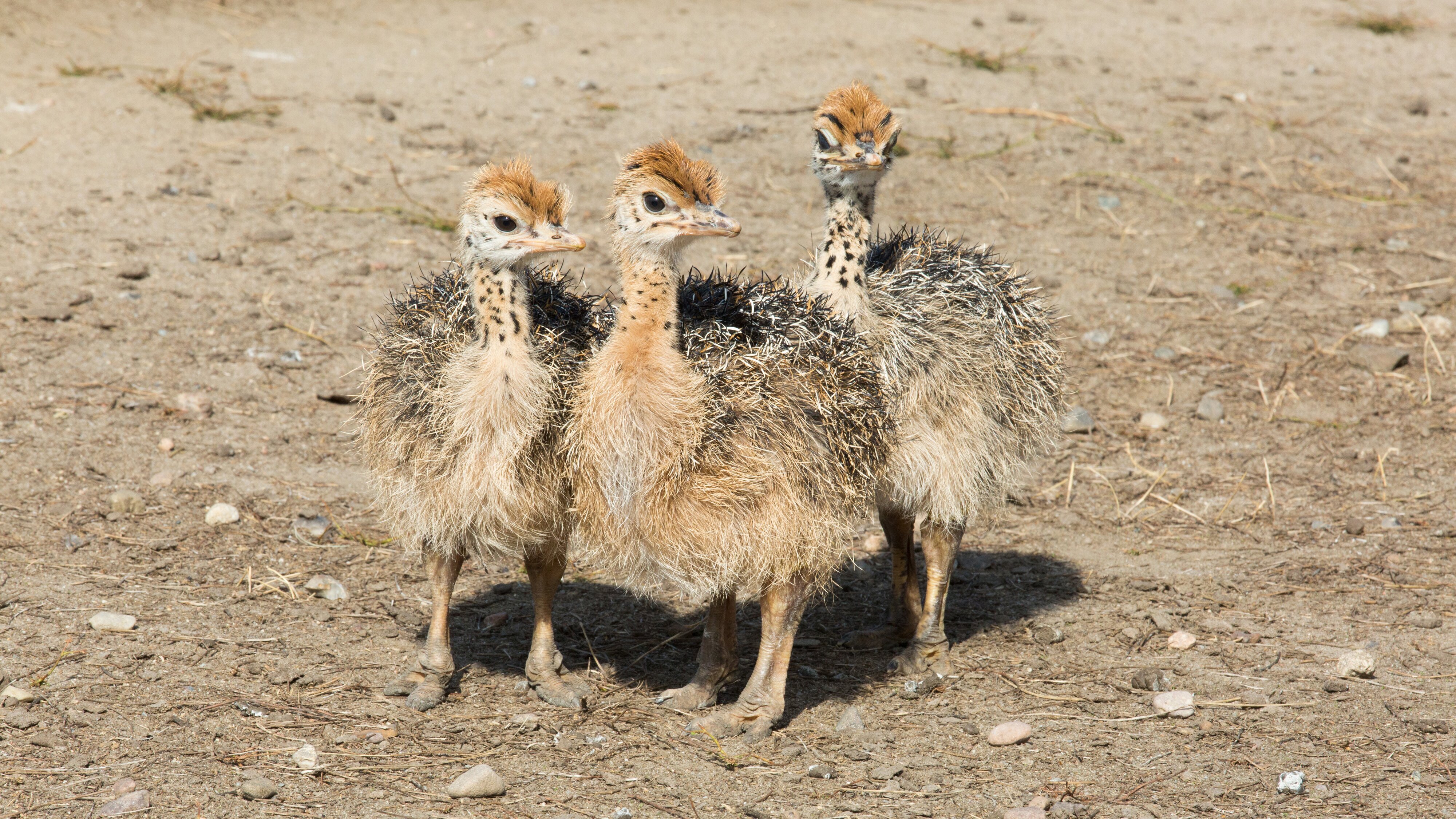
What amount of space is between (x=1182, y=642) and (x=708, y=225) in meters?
2.97

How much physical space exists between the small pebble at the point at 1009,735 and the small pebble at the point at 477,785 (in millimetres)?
1896

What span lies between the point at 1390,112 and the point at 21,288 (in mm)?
11962

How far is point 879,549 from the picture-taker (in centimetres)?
712

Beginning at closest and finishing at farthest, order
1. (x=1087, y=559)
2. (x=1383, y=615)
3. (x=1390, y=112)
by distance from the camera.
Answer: (x=1383, y=615), (x=1087, y=559), (x=1390, y=112)

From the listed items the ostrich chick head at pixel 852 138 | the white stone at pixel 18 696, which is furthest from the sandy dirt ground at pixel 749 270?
the ostrich chick head at pixel 852 138

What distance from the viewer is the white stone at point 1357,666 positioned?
17.5 ft

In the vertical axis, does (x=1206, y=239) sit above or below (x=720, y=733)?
above

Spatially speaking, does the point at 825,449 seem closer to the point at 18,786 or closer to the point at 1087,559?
the point at 1087,559

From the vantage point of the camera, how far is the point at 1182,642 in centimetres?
577

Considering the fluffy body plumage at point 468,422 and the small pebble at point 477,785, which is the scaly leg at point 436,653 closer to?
the fluffy body plumage at point 468,422

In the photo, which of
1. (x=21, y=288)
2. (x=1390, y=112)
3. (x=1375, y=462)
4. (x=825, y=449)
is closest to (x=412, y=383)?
(x=825, y=449)

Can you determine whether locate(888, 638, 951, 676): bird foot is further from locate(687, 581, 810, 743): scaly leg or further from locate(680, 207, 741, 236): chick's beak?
locate(680, 207, 741, 236): chick's beak

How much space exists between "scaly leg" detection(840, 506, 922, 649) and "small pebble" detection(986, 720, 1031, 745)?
1.00m

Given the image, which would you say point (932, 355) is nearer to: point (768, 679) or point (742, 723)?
point (768, 679)
